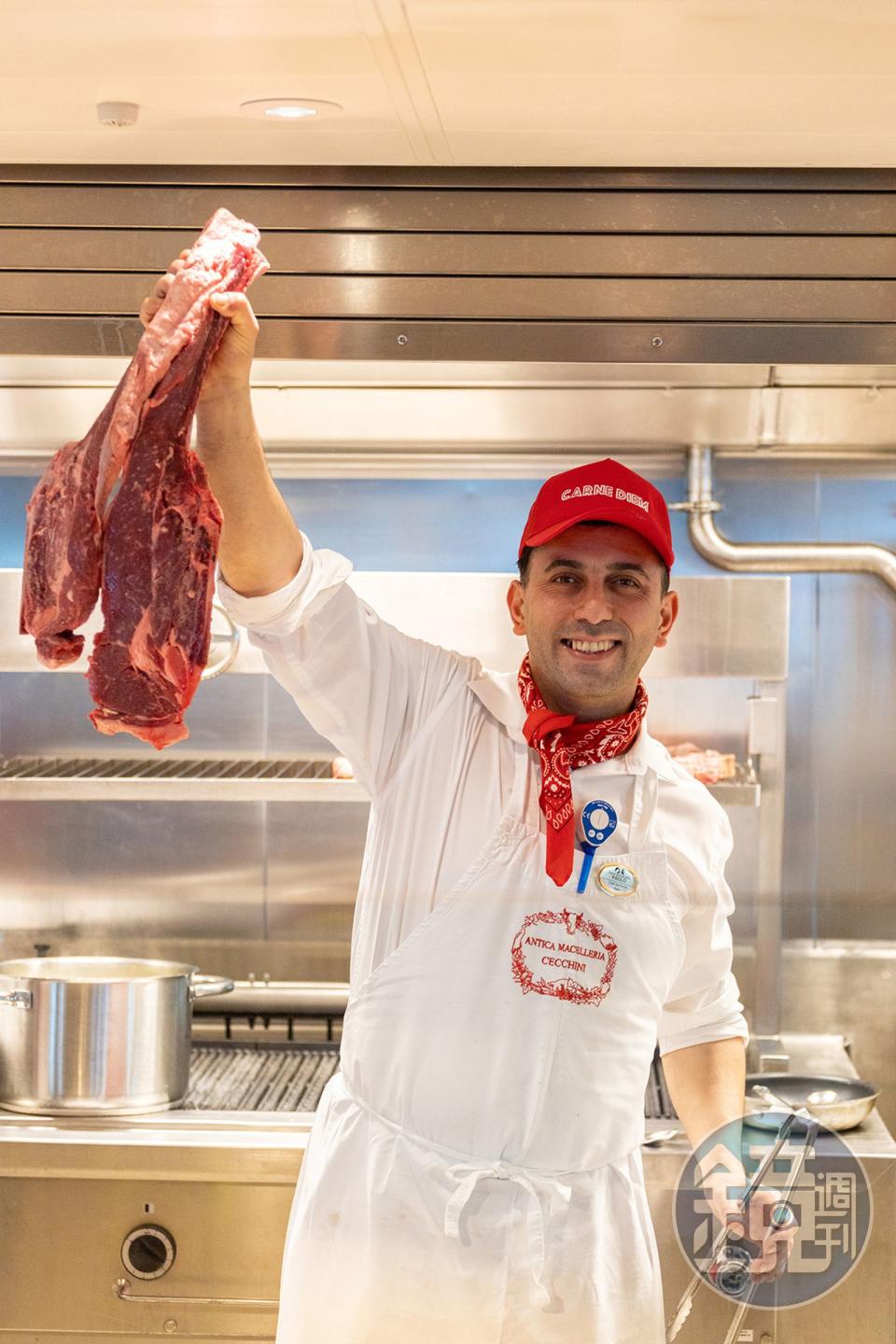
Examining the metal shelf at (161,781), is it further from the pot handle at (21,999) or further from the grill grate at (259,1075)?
the grill grate at (259,1075)

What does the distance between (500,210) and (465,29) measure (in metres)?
0.40

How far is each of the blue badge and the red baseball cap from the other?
12.0 inches

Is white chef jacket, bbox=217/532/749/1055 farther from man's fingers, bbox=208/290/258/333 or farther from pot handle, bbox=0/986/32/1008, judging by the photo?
pot handle, bbox=0/986/32/1008

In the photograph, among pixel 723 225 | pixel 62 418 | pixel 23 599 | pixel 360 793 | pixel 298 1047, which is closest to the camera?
pixel 23 599

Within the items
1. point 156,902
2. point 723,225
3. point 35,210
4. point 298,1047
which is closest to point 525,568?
point 723,225

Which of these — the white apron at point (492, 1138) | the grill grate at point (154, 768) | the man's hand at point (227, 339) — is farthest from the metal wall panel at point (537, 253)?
the grill grate at point (154, 768)

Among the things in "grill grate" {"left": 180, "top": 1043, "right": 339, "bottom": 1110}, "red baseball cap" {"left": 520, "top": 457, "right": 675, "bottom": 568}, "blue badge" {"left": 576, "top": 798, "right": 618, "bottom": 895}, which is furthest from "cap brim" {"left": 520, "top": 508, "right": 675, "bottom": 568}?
"grill grate" {"left": 180, "top": 1043, "right": 339, "bottom": 1110}

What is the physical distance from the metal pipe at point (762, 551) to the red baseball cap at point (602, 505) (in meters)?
0.46

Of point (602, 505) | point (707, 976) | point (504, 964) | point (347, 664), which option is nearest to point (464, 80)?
point (602, 505)

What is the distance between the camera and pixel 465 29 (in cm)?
138

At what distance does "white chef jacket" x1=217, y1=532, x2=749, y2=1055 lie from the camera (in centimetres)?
169

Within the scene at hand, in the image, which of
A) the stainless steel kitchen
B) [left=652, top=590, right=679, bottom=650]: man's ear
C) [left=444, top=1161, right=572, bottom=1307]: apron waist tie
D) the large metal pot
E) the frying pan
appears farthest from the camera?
the large metal pot

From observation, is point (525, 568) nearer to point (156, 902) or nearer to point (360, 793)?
point (360, 793)

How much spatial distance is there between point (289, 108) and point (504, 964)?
0.96m
